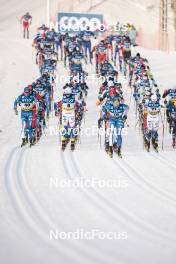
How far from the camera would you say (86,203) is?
1268cm

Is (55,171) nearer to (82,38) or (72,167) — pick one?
(72,167)

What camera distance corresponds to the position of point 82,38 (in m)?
36.2

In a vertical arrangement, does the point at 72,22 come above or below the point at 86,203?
above

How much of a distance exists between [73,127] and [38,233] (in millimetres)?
7848

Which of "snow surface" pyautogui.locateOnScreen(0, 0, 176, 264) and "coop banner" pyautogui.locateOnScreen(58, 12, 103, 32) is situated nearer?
"snow surface" pyautogui.locateOnScreen(0, 0, 176, 264)

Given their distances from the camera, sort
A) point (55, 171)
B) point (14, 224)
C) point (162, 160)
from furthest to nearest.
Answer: point (162, 160)
point (55, 171)
point (14, 224)

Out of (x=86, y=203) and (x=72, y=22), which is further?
(x=72, y=22)

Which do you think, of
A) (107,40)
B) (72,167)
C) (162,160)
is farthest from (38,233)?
(107,40)

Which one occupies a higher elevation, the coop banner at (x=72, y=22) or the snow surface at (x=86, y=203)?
the coop banner at (x=72, y=22)

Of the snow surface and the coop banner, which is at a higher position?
the coop banner

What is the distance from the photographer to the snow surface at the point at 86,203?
9922 mm

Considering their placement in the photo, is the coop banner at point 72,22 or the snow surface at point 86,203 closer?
the snow surface at point 86,203

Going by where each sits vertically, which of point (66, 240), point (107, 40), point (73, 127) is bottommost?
point (66, 240)

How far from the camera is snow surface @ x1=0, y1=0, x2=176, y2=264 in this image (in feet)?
32.6
